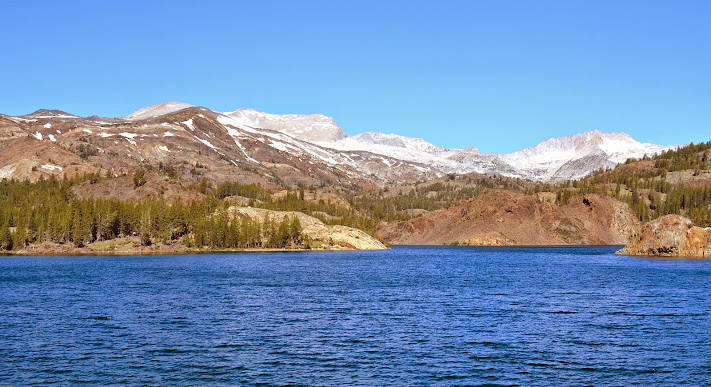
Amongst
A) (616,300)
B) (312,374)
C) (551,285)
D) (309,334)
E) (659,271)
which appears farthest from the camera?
(659,271)

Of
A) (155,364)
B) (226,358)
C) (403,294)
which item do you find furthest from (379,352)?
(403,294)

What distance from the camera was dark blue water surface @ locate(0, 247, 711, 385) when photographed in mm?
49281

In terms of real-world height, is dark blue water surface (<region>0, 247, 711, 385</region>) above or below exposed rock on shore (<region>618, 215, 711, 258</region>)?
below

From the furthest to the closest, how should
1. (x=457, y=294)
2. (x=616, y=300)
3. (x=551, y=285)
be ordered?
(x=551, y=285), (x=457, y=294), (x=616, y=300)

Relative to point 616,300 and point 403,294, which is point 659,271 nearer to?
A: point 616,300

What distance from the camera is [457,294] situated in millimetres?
98688

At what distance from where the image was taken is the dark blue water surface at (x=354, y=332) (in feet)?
162

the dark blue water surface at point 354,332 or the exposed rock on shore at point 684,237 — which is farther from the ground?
the exposed rock on shore at point 684,237

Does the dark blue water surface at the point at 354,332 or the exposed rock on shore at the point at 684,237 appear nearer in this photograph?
the dark blue water surface at the point at 354,332

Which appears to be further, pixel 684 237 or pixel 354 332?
pixel 684 237

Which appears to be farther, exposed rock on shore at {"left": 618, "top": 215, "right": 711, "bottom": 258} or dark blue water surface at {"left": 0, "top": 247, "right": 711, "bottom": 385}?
exposed rock on shore at {"left": 618, "top": 215, "right": 711, "bottom": 258}

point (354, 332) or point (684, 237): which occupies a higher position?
point (684, 237)

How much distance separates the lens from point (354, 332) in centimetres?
6538

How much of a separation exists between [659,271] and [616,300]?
55.5 meters
